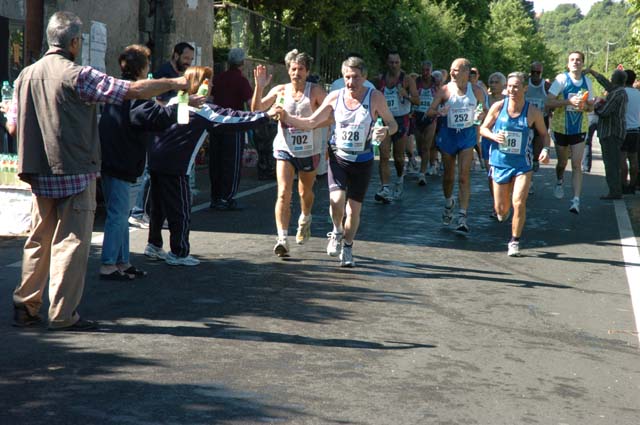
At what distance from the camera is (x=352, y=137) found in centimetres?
923

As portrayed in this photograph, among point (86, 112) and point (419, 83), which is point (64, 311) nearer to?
point (86, 112)

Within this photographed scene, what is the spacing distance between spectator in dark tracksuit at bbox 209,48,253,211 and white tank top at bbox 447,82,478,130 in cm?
265

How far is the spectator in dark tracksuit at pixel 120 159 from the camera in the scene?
7730 millimetres

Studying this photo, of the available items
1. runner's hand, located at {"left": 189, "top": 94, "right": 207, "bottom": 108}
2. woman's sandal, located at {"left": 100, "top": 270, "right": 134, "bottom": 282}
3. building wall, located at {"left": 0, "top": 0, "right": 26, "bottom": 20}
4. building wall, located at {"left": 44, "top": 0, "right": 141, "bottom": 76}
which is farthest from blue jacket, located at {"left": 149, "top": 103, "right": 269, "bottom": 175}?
building wall, located at {"left": 44, "top": 0, "right": 141, "bottom": 76}

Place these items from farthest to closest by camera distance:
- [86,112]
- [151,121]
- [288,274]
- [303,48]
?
[303,48], [288,274], [151,121], [86,112]

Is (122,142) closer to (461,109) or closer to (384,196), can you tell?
(461,109)

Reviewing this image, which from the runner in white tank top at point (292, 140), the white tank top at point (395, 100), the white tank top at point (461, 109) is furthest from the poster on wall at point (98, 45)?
the runner in white tank top at point (292, 140)

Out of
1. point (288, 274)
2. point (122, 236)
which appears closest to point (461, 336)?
point (288, 274)

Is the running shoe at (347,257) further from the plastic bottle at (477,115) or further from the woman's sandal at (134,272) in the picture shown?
the plastic bottle at (477,115)

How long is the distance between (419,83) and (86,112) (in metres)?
13.3

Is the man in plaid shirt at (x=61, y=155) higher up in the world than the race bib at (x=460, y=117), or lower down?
lower down

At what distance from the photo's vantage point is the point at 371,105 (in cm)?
934

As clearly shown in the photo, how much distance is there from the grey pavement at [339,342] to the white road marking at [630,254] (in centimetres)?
10

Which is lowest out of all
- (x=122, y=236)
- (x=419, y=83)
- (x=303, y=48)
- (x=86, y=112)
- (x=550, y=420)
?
(x=550, y=420)
